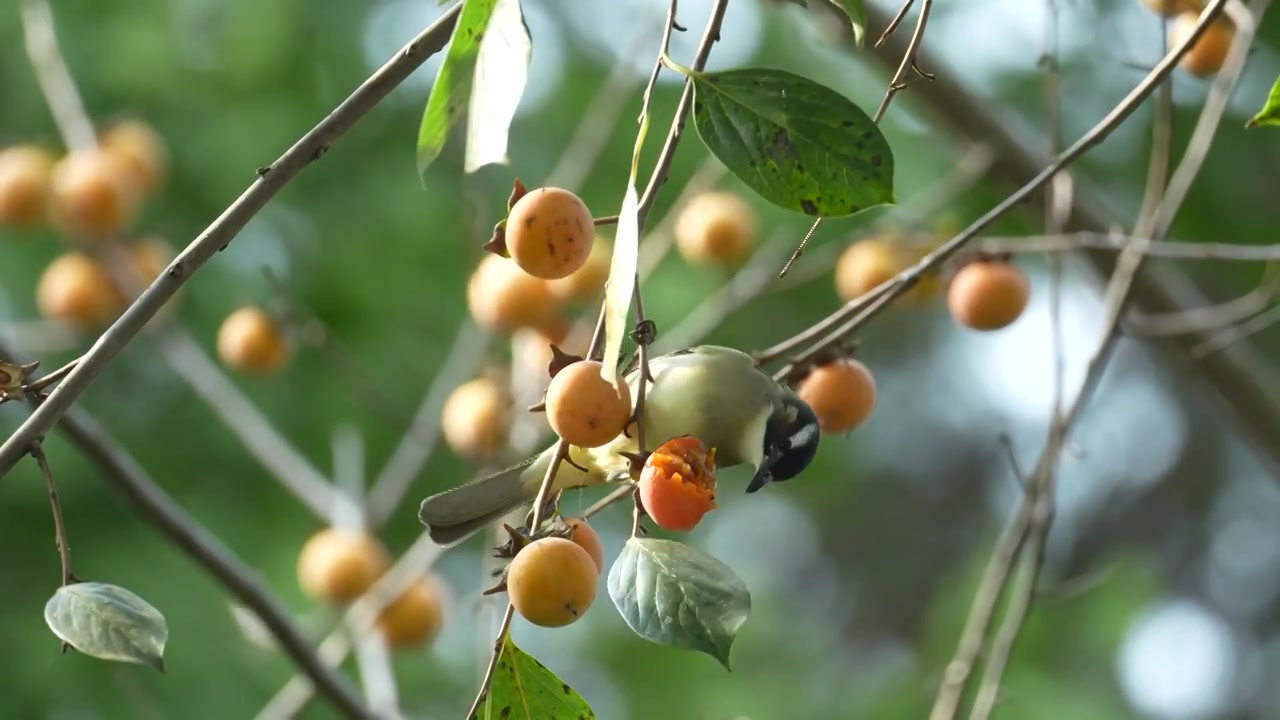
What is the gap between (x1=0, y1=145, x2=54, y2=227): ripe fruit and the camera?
1916 millimetres

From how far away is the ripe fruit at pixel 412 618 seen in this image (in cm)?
179

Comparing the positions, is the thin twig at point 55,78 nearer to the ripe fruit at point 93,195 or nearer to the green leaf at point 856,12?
the ripe fruit at point 93,195

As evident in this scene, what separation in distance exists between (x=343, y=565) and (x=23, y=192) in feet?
2.27

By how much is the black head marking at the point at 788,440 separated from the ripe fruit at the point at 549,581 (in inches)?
11.5

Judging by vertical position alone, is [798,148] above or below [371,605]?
below

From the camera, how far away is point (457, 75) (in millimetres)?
687

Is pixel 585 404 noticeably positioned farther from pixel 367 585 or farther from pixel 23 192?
pixel 23 192

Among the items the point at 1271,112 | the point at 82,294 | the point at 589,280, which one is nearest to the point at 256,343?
the point at 82,294

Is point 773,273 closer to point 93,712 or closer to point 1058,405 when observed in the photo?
point 1058,405

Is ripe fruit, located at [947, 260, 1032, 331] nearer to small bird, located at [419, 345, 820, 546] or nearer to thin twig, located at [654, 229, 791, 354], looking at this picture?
small bird, located at [419, 345, 820, 546]

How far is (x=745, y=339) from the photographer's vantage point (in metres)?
3.51

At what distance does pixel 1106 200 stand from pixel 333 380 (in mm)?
1544

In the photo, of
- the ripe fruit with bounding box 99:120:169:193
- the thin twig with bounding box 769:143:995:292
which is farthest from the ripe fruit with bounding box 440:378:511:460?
the ripe fruit with bounding box 99:120:169:193

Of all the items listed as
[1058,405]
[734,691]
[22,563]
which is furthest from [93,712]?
[1058,405]
